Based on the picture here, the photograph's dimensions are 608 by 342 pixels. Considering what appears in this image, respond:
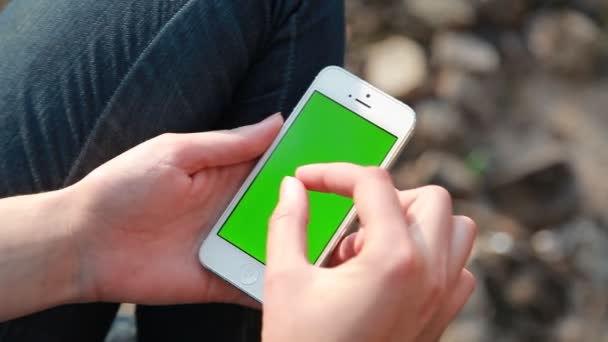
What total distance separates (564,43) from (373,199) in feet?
4.31

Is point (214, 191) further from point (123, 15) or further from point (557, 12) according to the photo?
point (557, 12)

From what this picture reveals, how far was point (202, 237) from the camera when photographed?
906 millimetres

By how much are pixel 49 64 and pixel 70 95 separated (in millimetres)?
51

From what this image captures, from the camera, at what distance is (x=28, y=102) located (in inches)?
34.3

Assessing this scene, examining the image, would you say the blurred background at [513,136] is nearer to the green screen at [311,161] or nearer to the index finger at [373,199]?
the green screen at [311,161]

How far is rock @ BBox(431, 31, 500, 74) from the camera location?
1.72m

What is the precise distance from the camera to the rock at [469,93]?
5.52 feet

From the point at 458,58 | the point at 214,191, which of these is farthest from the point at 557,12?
the point at 214,191

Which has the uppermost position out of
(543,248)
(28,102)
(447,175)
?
(28,102)

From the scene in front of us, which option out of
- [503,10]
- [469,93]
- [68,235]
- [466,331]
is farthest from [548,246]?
[68,235]

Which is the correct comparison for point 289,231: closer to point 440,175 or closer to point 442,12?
point 440,175

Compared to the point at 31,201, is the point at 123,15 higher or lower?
higher

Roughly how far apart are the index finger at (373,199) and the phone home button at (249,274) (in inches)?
7.7

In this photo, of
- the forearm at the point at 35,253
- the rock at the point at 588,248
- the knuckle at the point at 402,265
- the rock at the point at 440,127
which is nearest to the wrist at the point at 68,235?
the forearm at the point at 35,253
